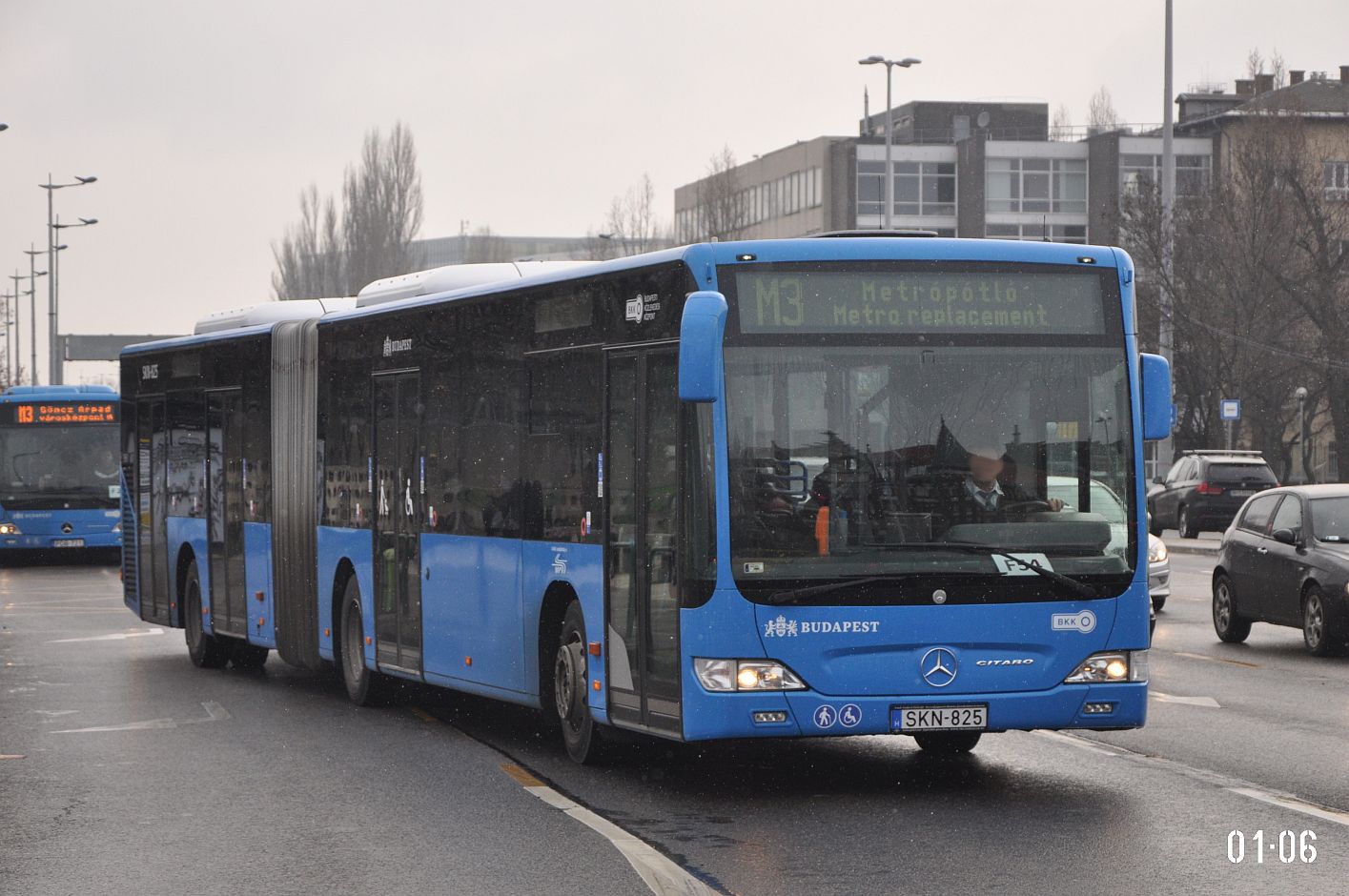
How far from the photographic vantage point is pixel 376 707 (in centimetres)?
1566

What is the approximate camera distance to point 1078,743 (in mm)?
12852

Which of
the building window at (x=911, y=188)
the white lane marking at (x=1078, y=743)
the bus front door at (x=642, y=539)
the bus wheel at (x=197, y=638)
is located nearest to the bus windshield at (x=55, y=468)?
the bus wheel at (x=197, y=638)

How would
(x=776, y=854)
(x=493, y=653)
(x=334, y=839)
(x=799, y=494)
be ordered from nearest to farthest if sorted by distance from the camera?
(x=776, y=854) < (x=334, y=839) < (x=799, y=494) < (x=493, y=653)

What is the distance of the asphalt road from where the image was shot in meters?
8.49

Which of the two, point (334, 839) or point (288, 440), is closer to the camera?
point (334, 839)

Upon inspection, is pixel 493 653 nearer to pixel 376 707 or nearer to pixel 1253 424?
pixel 376 707

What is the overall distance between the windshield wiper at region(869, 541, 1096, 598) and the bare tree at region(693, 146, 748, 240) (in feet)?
205

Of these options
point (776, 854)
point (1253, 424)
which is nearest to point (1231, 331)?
point (1253, 424)

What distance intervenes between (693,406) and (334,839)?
260 cm

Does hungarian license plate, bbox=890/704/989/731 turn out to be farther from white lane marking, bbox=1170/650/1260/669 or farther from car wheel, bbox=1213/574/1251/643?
→ car wheel, bbox=1213/574/1251/643

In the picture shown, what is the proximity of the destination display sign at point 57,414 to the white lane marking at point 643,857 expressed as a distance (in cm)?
3121

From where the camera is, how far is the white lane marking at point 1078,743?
40.7ft

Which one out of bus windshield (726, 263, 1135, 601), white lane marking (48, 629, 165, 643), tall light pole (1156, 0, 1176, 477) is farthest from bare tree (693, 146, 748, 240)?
bus windshield (726, 263, 1135, 601)

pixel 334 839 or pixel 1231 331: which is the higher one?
pixel 1231 331
